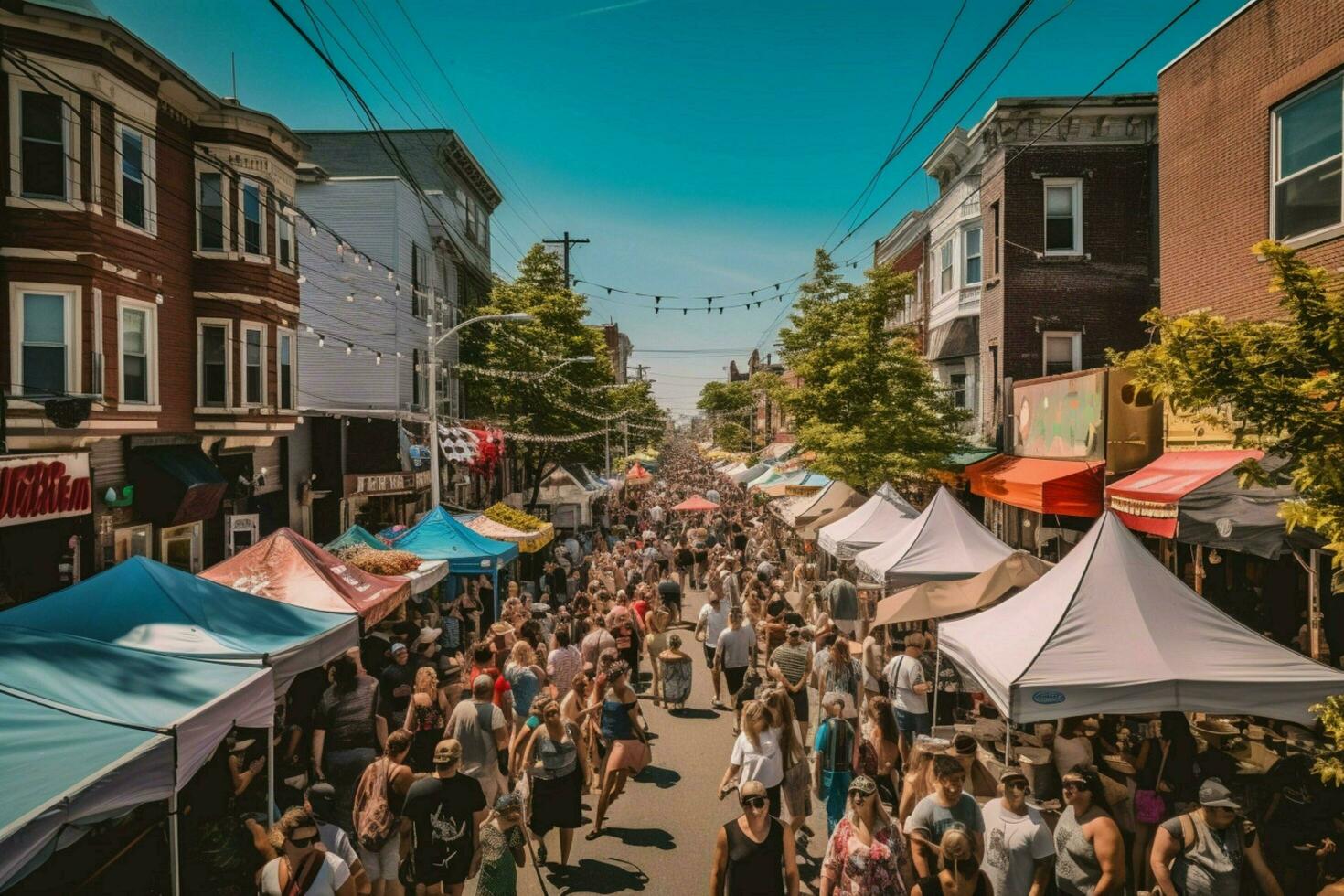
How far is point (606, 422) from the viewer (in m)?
45.3

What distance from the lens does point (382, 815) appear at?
701cm

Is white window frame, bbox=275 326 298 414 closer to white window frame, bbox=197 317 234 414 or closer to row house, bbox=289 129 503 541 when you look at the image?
row house, bbox=289 129 503 541

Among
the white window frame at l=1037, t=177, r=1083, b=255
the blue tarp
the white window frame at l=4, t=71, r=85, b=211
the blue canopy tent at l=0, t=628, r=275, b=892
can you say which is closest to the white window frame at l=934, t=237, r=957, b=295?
the white window frame at l=1037, t=177, r=1083, b=255

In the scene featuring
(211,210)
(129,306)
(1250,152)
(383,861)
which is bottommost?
(383,861)

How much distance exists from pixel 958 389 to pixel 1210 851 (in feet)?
73.2

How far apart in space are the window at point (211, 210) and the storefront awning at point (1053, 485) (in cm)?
1795

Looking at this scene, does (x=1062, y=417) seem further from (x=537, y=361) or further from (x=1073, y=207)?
(x=537, y=361)

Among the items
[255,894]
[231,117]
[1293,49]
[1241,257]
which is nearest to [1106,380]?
[1241,257]

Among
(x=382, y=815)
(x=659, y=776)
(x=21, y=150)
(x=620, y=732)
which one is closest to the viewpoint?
(x=382, y=815)

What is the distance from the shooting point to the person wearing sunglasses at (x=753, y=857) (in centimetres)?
586

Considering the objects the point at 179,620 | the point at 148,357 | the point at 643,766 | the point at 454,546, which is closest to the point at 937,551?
the point at 643,766

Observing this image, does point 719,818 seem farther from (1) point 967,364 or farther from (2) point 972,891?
(1) point 967,364

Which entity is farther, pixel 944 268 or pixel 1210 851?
pixel 944 268

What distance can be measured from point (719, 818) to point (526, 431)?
1099 inches
